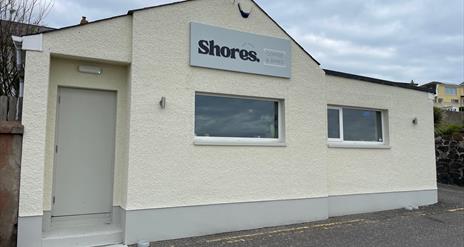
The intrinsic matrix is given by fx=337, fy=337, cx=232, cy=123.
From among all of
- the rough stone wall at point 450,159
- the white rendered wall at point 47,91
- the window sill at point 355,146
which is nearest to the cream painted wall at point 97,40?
the white rendered wall at point 47,91

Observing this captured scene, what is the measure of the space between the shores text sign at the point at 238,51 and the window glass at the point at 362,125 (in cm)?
239

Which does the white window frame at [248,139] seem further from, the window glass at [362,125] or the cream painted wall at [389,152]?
the window glass at [362,125]

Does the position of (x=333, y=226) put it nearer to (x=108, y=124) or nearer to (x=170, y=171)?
(x=170, y=171)

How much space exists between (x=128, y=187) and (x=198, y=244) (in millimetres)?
1535

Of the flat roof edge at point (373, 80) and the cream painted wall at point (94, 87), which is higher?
the flat roof edge at point (373, 80)

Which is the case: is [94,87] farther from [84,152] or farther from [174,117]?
[174,117]

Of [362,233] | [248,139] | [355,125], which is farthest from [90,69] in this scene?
[355,125]

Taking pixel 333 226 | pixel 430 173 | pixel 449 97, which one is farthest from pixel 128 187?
pixel 449 97

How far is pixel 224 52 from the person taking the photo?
266 inches

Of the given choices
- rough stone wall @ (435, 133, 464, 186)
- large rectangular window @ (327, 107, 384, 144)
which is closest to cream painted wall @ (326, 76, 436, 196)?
large rectangular window @ (327, 107, 384, 144)

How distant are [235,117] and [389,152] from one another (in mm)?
4516

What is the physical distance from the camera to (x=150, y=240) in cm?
581

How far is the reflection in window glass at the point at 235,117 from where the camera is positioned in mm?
6738

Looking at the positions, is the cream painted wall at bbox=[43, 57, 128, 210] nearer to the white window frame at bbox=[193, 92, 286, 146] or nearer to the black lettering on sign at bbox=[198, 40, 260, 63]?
the white window frame at bbox=[193, 92, 286, 146]
